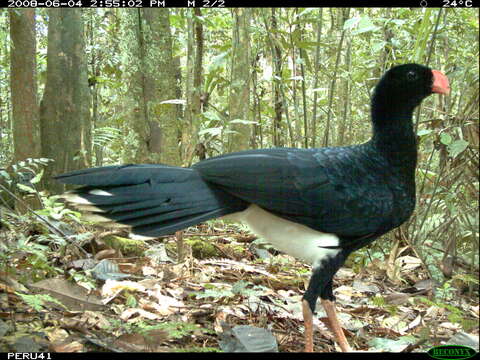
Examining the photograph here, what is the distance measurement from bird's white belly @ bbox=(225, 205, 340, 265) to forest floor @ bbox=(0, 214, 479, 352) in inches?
19.4

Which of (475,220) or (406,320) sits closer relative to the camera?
(475,220)

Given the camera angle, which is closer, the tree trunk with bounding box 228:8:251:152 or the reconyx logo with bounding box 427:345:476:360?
the reconyx logo with bounding box 427:345:476:360

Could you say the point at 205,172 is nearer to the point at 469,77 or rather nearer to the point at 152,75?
the point at 469,77

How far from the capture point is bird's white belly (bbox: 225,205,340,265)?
298 cm

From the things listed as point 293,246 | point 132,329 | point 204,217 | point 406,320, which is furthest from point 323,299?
point 132,329

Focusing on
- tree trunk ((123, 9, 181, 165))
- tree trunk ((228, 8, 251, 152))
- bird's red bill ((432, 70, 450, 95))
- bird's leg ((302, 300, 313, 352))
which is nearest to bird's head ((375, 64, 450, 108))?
bird's red bill ((432, 70, 450, 95))

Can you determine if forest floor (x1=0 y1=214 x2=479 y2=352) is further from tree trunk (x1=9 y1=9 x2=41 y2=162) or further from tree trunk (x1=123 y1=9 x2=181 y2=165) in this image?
tree trunk (x1=9 y1=9 x2=41 y2=162)

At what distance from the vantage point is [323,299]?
3176mm

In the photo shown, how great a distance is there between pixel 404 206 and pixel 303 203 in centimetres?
63

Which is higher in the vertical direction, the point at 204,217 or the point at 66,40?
the point at 66,40

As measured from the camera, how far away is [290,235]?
3090mm

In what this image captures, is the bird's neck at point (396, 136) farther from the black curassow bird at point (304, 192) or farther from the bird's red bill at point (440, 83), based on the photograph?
the bird's red bill at point (440, 83)

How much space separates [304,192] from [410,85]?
3.16 ft

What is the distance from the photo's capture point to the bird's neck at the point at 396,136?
3.12m
